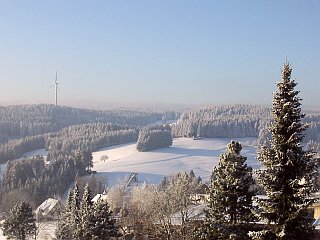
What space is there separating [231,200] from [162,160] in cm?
11735

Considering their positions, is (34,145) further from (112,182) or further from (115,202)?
(115,202)

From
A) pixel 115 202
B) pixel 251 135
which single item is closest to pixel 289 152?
pixel 115 202

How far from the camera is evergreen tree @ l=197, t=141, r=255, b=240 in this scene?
1722 cm

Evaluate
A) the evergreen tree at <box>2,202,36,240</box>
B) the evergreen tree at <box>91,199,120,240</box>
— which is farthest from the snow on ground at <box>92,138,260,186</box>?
the evergreen tree at <box>91,199,120,240</box>

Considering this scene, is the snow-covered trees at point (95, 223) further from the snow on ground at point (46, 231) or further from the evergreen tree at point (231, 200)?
the snow on ground at point (46, 231)

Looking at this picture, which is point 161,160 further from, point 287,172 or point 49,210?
point 287,172

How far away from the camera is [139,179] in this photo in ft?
358

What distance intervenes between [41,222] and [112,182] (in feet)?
140

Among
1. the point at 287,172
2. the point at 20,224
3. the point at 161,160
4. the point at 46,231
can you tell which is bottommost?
the point at 46,231

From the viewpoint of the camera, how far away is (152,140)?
155625mm

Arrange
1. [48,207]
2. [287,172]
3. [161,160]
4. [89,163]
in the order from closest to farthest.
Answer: [287,172]
[48,207]
[89,163]
[161,160]

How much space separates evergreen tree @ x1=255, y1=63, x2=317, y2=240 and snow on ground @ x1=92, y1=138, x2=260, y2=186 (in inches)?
3575

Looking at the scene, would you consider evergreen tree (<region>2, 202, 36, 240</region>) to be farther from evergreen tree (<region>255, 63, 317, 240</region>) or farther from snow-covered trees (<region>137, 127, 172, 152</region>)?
snow-covered trees (<region>137, 127, 172, 152</region>)

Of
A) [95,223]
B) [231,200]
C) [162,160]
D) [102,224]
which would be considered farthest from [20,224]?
[162,160]
